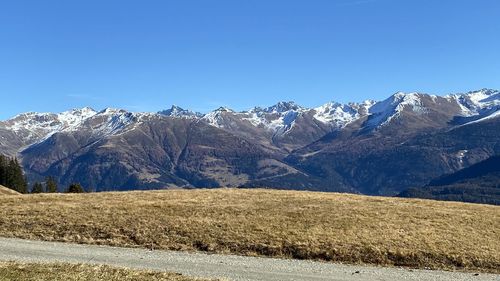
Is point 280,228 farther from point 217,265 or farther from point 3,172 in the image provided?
point 3,172

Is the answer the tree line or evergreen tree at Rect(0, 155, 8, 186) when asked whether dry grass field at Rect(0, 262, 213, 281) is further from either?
evergreen tree at Rect(0, 155, 8, 186)

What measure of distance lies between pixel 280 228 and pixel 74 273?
16609 millimetres

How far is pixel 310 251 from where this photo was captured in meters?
30.7

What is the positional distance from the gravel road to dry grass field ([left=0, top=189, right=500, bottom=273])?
1983 millimetres

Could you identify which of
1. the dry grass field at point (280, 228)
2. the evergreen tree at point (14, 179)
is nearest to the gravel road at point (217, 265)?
the dry grass field at point (280, 228)

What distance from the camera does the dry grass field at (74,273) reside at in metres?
20.6

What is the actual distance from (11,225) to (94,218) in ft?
17.7

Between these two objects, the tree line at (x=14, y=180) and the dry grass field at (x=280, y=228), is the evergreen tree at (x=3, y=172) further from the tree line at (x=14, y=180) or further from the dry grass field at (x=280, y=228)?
the dry grass field at (x=280, y=228)

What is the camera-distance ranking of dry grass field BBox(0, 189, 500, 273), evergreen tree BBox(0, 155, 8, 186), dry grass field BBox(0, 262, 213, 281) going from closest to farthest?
dry grass field BBox(0, 262, 213, 281) → dry grass field BBox(0, 189, 500, 273) → evergreen tree BBox(0, 155, 8, 186)

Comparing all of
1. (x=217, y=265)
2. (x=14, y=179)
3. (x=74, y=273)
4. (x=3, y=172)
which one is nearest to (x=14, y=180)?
(x=14, y=179)

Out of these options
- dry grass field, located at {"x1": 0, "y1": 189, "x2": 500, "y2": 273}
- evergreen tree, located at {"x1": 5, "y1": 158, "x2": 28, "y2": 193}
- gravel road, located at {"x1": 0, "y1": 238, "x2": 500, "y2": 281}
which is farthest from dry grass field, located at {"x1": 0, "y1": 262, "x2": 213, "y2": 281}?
evergreen tree, located at {"x1": 5, "y1": 158, "x2": 28, "y2": 193}

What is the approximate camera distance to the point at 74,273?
21.8 meters

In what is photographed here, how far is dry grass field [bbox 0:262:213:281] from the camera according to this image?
20.6 metres

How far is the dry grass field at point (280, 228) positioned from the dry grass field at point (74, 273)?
8.21m
